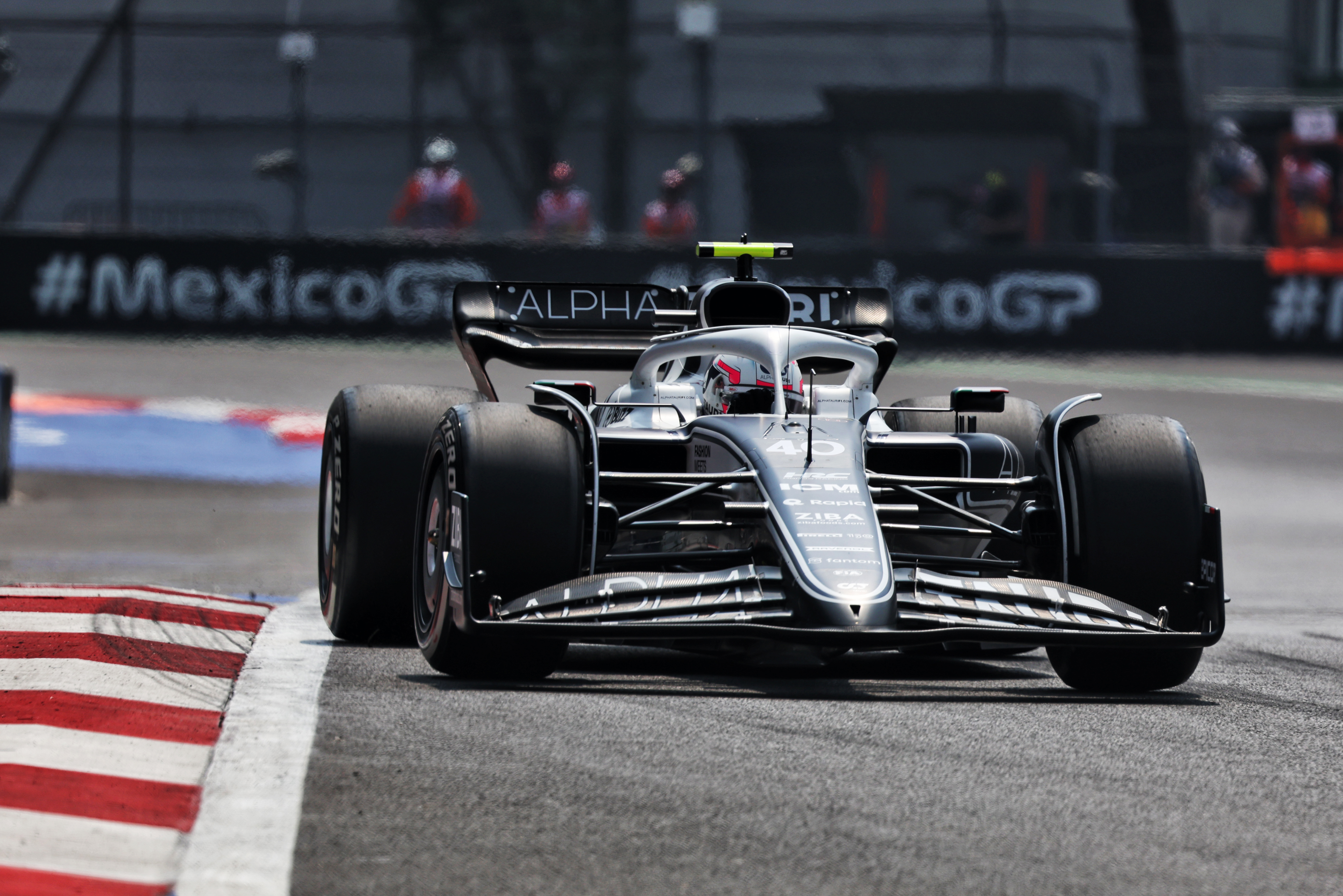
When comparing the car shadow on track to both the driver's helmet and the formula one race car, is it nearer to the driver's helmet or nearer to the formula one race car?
the formula one race car

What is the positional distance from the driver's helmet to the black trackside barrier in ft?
39.2

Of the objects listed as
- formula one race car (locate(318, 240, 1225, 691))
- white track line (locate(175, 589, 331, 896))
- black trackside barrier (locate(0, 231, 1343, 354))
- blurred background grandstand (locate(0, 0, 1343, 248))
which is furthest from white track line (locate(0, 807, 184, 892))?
blurred background grandstand (locate(0, 0, 1343, 248))

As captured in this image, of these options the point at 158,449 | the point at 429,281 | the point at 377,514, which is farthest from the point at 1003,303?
the point at 377,514

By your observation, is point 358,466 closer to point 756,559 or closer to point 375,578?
point 375,578

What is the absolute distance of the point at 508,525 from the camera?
551cm

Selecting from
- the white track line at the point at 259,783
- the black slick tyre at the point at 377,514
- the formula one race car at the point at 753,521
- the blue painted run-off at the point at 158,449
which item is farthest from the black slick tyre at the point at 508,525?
the blue painted run-off at the point at 158,449

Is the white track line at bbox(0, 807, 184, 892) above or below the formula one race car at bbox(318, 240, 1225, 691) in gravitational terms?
below

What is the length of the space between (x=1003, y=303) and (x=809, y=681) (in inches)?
535

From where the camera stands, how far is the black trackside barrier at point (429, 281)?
18.7m

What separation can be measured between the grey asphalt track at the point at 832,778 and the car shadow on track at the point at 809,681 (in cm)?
2

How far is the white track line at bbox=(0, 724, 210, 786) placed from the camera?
4.21 metres

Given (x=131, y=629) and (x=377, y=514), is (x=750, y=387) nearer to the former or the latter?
(x=377, y=514)

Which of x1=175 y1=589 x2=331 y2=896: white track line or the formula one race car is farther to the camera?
the formula one race car

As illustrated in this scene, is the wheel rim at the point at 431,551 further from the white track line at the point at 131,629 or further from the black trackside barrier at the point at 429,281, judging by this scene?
the black trackside barrier at the point at 429,281
